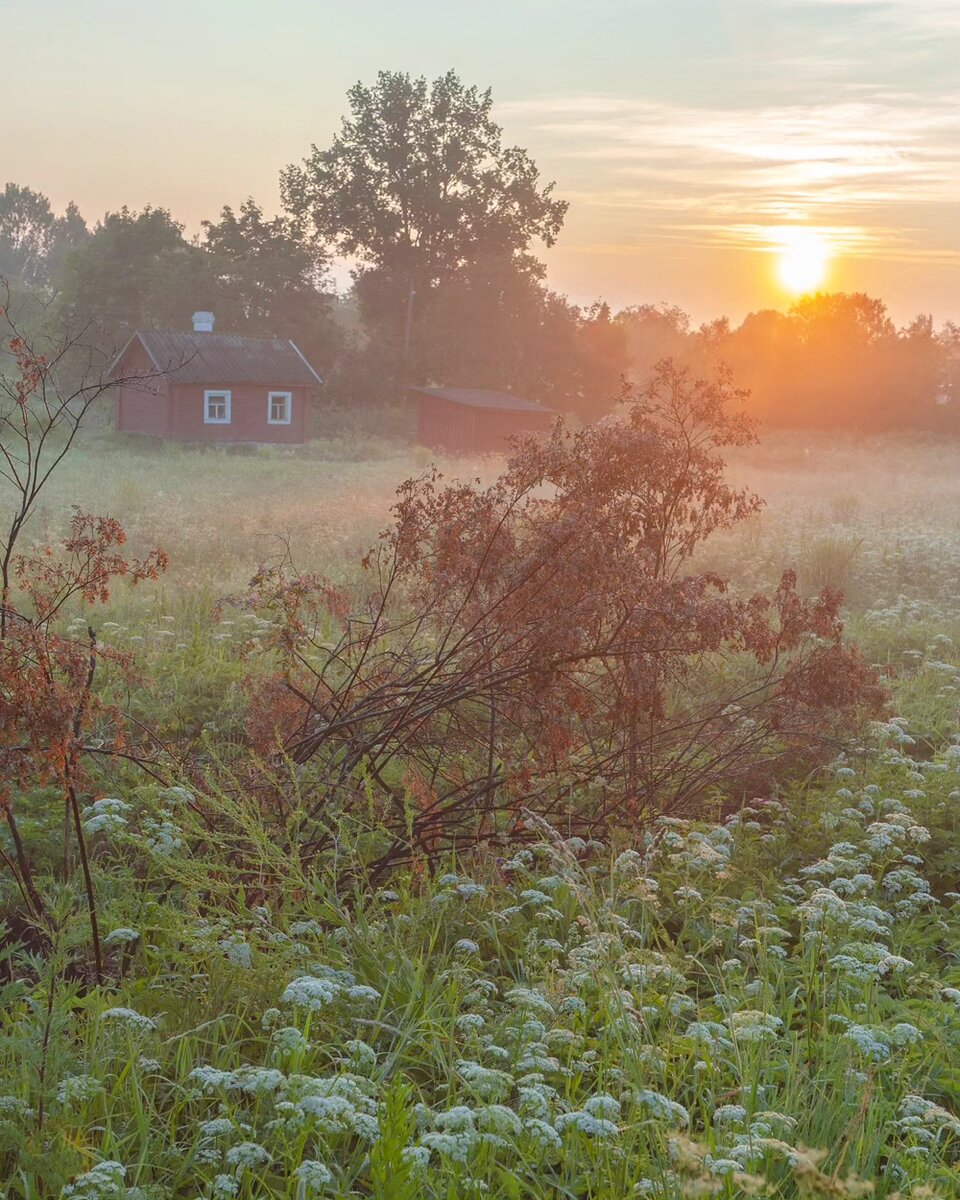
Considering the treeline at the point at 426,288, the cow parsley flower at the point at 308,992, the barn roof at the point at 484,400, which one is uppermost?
the treeline at the point at 426,288

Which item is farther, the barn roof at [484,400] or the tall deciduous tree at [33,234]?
the tall deciduous tree at [33,234]

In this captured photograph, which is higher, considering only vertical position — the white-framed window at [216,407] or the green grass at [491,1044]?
the white-framed window at [216,407]

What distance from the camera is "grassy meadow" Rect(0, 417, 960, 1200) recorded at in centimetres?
296

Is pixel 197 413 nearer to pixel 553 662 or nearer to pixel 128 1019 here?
pixel 553 662

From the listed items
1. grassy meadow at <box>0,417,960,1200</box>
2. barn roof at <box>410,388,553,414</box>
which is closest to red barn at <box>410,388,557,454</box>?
barn roof at <box>410,388,553,414</box>

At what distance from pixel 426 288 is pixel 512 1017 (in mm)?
57472

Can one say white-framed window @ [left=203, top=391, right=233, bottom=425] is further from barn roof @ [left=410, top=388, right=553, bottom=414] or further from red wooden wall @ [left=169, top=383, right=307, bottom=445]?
barn roof @ [left=410, top=388, right=553, bottom=414]

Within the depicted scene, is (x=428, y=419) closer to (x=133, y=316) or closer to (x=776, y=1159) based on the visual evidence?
(x=133, y=316)

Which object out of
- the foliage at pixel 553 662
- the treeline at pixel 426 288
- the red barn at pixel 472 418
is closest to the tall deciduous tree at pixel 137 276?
the treeline at pixel 426 288

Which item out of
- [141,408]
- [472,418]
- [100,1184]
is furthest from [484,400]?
[100,1184]

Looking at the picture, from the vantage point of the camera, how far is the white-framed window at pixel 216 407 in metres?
43.8

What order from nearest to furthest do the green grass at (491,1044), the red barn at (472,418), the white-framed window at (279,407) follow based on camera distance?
the green grass at (491,1044) → the white-framed window at (279,407) → the red barn at (472,418)

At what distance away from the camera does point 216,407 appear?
44.1 metres

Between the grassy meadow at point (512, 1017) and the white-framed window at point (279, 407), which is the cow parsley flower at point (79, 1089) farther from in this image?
the white-framed window at point (279, 407)
